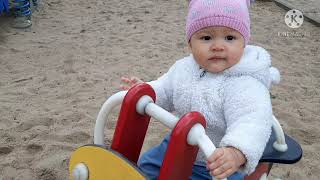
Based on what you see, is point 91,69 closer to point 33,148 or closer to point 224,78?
point 33,148

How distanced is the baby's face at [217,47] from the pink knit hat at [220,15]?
14mm

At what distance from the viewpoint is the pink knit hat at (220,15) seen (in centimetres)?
106

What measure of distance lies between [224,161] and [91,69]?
2.27 m

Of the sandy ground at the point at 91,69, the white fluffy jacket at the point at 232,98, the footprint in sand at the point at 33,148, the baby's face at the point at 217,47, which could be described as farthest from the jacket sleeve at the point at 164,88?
the footprint in sand at the point at 33,148

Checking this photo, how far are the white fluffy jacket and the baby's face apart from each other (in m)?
0.03

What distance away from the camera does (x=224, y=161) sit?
2.85 ft

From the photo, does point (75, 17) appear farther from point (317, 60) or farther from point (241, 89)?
point (241, 89)

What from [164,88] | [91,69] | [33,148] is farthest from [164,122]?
[91,69]

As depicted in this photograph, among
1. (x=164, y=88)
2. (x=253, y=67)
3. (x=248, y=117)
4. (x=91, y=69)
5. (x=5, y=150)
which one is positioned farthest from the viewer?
(x=91, y=69)

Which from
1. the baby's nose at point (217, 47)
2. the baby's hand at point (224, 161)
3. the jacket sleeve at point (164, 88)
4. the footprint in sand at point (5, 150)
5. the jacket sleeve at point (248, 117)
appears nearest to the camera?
the baby's hand at point (224, 161)

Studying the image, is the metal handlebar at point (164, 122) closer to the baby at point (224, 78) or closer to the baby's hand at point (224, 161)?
the baby's hand at point (224, 161)

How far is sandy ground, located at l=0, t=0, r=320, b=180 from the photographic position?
2029 millimetres

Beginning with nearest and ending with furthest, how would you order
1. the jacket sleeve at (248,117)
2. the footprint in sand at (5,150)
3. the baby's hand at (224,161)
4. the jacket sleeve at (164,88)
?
the baby's hand at (224,161)
the jacket sleeve at (248,117)
the jacket sleeve at (164,88)
the footprint in sand at (5,150)

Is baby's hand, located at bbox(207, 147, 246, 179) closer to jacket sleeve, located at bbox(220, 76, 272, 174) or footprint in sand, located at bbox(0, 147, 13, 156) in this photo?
jacket sleeve, located at bbox(220, 76, 272, 174)
